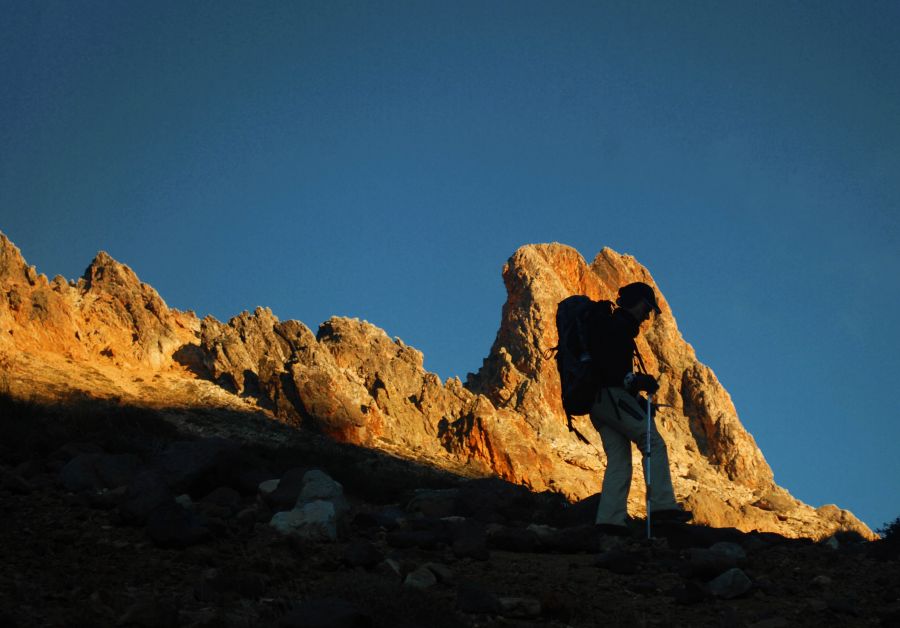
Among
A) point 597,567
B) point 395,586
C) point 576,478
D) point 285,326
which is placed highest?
point 285,326

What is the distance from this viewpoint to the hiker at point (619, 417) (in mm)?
9383

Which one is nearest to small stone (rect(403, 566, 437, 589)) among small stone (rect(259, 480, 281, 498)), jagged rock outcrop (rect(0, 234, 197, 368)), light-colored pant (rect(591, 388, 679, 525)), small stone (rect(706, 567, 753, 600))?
small stone (rect(706, 567, 753, 600))

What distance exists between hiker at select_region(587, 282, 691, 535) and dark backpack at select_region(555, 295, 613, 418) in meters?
0.07

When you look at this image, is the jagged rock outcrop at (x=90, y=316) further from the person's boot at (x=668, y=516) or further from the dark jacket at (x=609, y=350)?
the person's boot at (x=668, y=516)

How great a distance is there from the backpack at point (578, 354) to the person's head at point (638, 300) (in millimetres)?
255

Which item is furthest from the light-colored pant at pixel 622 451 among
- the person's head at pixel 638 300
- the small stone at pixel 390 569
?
the small stone at pixel 390 569

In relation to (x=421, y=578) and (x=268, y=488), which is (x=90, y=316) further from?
(x=421, y=578)

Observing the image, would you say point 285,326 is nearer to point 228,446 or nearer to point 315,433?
point 315,433

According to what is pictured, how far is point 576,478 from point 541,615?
39.0 metres

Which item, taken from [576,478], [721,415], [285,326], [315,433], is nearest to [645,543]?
[315,433]

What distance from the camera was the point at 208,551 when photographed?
6.38 metres

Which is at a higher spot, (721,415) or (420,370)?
(721,415)

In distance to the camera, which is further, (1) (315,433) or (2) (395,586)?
(1) (315,433)

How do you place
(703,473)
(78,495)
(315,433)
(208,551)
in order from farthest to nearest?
(703,473), (315,433), (78,495), (208,551)
